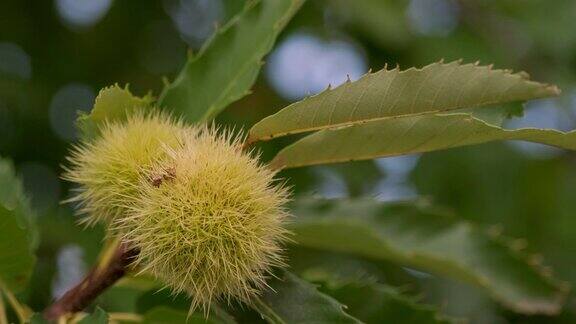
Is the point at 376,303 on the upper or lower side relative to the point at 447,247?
lower

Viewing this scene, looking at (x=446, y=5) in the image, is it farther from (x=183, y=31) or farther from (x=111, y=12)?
(x=111, y=12)

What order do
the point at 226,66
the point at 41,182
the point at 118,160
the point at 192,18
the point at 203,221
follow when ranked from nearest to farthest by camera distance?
the point at 203,221
the point at 118,160
the point at 226,66
the point at 41,182
the point at 192,18

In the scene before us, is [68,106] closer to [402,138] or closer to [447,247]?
[447,247]

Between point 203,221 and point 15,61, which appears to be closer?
point 203,221

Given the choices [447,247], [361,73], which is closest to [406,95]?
[447,247]

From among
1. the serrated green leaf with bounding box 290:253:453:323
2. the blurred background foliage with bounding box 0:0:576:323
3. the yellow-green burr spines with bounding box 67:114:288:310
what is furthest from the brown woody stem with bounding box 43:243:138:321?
the blurred background foliage with bounding box 0:0:576:323

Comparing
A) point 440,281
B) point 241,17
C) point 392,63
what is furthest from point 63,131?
point 241,17

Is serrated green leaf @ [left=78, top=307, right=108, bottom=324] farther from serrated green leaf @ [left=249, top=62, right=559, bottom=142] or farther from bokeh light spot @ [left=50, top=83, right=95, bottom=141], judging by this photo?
bokeh light spot @ [left=50, top=83, right=95, bottom=141]
